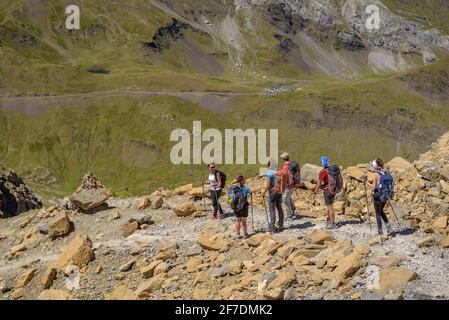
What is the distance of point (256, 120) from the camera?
168 m

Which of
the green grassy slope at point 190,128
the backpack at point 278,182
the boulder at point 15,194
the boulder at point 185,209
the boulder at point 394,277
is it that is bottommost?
the boulder at point 15,194

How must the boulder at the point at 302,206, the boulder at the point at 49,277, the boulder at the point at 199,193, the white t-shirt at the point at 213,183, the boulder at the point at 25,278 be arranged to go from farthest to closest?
the boulder at the point at 199,193, the boulder at the point at 302,206, the white t-shirt at the point at 213,183, the boulder at the point at 25,278, the boulder at the point at 49,277

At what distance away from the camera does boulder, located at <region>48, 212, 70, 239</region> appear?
2692 centimetres

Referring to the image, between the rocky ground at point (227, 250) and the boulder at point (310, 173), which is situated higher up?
the boulder at point (310, 173)

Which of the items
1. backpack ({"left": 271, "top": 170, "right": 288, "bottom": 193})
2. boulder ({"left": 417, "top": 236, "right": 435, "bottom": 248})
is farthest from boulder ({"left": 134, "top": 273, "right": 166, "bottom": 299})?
boulder ({"left": 417, "top": 236, "right": 435, "bottom": 248})

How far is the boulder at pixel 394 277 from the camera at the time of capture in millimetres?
16031

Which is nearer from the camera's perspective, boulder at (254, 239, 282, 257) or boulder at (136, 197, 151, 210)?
boulder at (254, 239, 282, 257)

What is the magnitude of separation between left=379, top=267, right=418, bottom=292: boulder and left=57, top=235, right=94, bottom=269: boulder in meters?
11.6

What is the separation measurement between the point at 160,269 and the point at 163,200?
1036 centimetres

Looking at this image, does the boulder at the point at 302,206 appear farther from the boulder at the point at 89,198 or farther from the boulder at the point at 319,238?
the boulder at the point at 89,198

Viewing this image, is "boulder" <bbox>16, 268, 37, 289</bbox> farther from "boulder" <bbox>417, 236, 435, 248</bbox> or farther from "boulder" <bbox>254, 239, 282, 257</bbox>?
"boulder" <bbox>417, 236, 435, 248</bbox>

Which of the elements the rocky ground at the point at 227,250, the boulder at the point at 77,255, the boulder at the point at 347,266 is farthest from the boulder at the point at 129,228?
the boulder at the point at 347,266

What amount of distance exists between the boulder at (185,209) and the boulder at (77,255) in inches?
224
